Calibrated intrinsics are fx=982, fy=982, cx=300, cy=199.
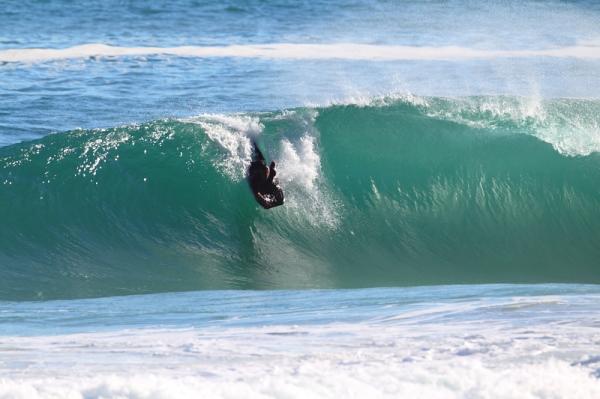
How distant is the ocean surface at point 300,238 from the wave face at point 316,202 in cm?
3

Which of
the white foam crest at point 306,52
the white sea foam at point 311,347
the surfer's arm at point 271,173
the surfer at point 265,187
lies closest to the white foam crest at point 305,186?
the surfer at point 265,187

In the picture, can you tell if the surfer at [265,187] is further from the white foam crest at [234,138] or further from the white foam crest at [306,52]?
the white foam crest at [306,52]

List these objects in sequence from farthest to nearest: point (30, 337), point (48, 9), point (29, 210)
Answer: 1. point (48, 9)
2. point (29, 210)
3. point (30, 337)

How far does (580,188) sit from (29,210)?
611cm

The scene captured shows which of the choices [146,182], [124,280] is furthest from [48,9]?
[124,280]

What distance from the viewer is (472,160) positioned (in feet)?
37.9

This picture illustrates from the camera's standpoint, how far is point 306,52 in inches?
916

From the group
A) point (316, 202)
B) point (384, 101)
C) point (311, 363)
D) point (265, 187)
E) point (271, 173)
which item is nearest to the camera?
point (311, 363)

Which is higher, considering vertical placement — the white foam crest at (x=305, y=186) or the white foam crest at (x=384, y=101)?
the white foam crest at (x=384, y=101)

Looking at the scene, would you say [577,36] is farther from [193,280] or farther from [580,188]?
[193,280]

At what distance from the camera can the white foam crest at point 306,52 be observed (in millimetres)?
22156

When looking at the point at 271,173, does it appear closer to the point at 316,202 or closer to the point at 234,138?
the point at 316,202

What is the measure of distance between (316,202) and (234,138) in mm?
1239

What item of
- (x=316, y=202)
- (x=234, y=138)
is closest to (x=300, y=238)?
(x=316, y=202)
